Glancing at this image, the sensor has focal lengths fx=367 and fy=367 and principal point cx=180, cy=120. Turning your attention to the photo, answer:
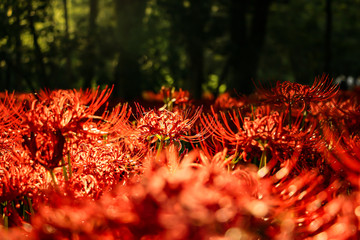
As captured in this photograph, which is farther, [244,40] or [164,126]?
[244,40]

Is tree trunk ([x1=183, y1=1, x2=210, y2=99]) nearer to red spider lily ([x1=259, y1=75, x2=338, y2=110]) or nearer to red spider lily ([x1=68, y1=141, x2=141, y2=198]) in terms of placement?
red spider lily ([x1=259, y1=75, x2=338, y2=110])

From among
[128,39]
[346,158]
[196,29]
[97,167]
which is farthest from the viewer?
[196,29]

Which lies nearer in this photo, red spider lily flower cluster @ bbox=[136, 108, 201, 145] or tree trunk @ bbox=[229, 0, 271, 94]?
red spider lily flower cluster @ bbox=[136, 108, 201, 145]

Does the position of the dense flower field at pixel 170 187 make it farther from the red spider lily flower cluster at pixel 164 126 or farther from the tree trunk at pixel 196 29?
the tree trunk at pixel 196 29

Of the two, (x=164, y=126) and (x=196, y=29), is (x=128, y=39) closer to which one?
(x=196, y=29)

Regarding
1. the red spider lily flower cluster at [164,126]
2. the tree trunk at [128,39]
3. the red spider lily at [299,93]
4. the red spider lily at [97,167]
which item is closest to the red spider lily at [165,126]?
the red spider lily flower cluster at [164,126]

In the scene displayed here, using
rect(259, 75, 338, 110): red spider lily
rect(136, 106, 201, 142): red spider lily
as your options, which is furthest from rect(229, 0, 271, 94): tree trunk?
rect(136, 106, 201, 142): red spider lily

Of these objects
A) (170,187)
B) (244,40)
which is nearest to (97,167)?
(170,187)

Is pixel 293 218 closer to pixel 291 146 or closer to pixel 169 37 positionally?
pixel 291 146

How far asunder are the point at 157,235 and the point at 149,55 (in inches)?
423

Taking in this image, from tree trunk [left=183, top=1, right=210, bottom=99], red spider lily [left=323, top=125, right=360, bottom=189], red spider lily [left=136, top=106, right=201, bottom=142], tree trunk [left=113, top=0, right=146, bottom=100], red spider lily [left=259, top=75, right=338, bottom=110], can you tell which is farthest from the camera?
tree trunk [left=183, top=1, right=210, bottom=99]

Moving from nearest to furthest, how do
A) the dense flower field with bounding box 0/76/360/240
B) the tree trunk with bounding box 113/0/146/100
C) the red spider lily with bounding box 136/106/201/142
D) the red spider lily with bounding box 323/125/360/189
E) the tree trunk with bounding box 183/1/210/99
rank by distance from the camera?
the dense flower field with bounding box 0/76/360/240, the red spider lily with bounding box 323/125/360/189, the red spider lily with bounding box 136/106/201/142, the tree trunk with bounding box 113/0/146/100, the tree trunk with bounding box 183/1/210/99

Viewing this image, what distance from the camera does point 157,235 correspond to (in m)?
0.81

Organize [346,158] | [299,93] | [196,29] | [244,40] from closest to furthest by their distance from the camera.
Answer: [346,158] < [299,93] < [196,29] < [244,40]
